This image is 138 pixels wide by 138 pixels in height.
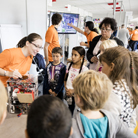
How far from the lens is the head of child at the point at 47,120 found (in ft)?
1.61

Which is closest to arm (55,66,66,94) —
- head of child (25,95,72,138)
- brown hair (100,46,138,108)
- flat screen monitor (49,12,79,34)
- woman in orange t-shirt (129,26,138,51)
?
brown hair (100,46,138,108)

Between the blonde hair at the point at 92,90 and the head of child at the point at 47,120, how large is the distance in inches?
9.9

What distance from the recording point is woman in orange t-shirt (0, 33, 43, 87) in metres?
1.55

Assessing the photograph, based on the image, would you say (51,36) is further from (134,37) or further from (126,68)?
(134,37)

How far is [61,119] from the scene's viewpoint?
1.71 ft

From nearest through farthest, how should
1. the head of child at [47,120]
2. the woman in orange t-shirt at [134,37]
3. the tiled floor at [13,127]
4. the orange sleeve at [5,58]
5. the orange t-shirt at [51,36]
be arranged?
the head of child at [47,120], the orange sleeve at [5,58], the tiled floor at [13,127], the orange t-shirt at [51,36], the woman in orange t-shirt at [134,37]

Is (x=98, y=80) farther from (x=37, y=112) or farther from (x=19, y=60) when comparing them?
(x=19, y=60)

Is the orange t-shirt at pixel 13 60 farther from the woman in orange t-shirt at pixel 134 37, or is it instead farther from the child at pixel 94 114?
the woman in orange t-shirt at pixel 134 37

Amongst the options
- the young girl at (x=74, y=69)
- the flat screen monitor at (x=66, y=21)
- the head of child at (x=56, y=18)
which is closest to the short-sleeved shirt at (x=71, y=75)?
the young girl at (x=74, y=69)

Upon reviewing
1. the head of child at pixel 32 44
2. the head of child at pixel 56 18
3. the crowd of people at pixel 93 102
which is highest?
the head of child at pixel 56 18

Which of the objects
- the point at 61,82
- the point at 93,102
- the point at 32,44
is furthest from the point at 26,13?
the point at 93,102

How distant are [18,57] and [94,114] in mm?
1259

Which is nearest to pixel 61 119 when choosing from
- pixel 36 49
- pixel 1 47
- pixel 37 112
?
pixel 37 112

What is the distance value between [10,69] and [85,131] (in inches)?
51.5
